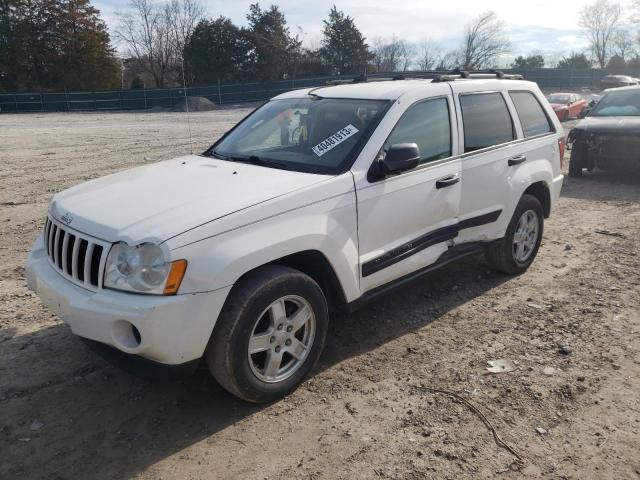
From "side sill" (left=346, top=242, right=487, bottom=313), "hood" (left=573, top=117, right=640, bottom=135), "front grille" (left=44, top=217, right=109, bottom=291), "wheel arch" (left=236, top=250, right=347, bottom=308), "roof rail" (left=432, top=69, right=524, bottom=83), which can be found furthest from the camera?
"hood" (left=573, top=117, right=640, bottom=135)

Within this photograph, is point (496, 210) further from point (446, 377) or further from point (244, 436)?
point (244, 436)

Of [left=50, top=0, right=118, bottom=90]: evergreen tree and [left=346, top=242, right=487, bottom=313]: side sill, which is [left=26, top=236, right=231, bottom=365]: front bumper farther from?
[left=50, top=0, right=118, bottom=90]: evergreen tree

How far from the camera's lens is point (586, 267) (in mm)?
5543

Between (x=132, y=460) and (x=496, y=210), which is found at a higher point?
(x=496, y=210)

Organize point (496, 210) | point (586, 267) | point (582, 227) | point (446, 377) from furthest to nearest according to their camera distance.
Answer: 1. point (582, 227)
2. point (586, 267)
3. point (496, 210)
4. point (446, 377)

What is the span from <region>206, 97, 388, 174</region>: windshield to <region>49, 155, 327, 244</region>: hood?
20 centimetres

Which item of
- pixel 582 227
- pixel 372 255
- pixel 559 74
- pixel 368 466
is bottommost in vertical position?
pixel 368 466

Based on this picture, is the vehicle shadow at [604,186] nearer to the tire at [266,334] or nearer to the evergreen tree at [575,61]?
the tire at [266,334]

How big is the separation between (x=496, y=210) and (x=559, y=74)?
50.5 meters

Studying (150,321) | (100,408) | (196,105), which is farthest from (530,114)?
(196,105)

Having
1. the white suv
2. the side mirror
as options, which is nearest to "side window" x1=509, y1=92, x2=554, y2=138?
the white suv

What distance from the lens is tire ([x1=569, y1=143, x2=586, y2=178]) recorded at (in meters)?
10.0

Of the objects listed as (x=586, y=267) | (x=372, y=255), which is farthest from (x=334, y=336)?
(x=586, y=267)

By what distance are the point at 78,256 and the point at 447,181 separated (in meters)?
2.66
